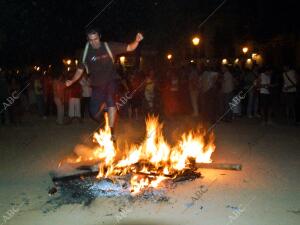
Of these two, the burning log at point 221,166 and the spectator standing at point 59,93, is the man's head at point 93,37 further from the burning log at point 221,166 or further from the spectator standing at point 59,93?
the spectator standing at point 59,93

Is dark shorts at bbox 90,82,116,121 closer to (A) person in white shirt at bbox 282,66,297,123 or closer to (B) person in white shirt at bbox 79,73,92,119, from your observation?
(B) person in white shirt at bbox 79,73,92,119

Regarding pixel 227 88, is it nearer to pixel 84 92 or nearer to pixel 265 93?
pixel 265 93

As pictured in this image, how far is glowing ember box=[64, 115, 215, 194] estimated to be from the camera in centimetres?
712

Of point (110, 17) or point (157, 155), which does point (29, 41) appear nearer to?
point (110, 17)

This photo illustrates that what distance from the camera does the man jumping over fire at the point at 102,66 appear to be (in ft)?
26.0

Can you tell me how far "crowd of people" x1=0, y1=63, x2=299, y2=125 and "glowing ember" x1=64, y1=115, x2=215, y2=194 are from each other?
664 cm

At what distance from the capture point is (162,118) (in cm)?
1628

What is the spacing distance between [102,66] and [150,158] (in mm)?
1817

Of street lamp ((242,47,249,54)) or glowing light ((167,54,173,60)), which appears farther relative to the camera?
street lamp ((242,47,249,54))

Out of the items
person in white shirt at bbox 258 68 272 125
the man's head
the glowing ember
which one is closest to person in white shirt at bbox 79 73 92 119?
person in white shirt at bbox 258 68 272 125

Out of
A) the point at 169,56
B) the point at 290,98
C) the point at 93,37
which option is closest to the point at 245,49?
the point at 169,56

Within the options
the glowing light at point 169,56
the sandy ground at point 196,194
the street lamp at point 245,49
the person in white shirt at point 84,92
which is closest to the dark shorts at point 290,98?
the sandy ground at point 196,194

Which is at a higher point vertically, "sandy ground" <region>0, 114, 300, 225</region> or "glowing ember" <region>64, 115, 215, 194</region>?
"glowing ember" <region>64, 115, 215, 194</region>

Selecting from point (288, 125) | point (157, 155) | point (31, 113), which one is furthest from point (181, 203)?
point (31, 113)
